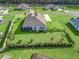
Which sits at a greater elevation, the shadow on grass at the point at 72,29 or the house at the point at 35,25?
the house at the point at 35,25

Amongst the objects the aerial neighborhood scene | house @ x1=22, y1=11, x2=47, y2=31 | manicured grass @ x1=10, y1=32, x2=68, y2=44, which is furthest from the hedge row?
house @ x1=22, y1=11, x2=47, y2=31

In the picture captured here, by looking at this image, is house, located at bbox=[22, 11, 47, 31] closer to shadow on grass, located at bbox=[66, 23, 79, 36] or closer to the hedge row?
shadow on grass, located at bbox=[66, 23, 79, 36]

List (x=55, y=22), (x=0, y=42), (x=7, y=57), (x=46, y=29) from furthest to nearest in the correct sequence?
(x=55, y=22)
(x=46, y=29)
(x=0, y=42)
(x=7, y=57)

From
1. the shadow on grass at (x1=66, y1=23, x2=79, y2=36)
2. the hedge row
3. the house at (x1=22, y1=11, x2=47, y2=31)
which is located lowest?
the shadow on grass at (x1=66, y1=23, x2=79, y2=36)

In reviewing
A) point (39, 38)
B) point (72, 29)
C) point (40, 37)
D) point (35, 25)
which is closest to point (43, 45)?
point (39, 38)

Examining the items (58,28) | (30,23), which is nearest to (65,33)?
(58,28)

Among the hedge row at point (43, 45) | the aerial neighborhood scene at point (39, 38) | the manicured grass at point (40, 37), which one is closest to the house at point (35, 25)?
the aerial neighborhood scene at point (39, 38)

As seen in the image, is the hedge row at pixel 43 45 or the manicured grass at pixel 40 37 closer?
the hedge row at pixel 43 45

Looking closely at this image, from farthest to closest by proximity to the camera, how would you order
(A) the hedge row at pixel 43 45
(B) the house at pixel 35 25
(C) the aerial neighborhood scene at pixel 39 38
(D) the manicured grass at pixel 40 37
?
(B) the house at pixel 35 25, (D) the manicured grass at pixel 40 37, (A) the hedge row at pixel 43 45, (C) the aerial neighborhood scene at pixel 39 38

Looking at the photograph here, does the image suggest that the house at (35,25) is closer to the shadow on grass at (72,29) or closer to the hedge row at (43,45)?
the shadow on grass at (72,29)

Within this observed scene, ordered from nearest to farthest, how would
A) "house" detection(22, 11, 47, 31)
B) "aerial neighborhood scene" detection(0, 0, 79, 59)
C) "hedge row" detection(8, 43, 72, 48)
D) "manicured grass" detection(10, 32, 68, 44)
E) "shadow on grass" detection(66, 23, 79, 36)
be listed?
"aerial neighborhood scene" detection(0, 0, 79, 59), "hedge row" detection(8, 43, 72, 48), "manicured grass" detection(10, 32, 68, 44), "shadow on grass" detection(66, 23, 79, 36), "house" detection(22, 11, 47, 31)

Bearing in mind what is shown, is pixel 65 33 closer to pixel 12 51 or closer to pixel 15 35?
pixel 15 35
